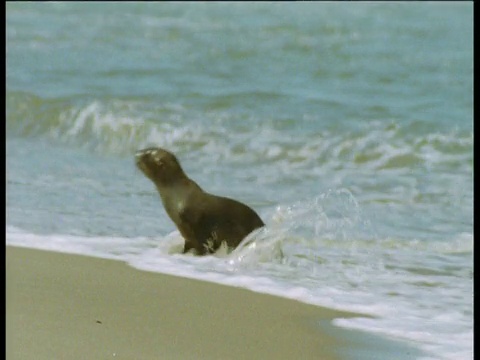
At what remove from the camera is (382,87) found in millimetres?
12492

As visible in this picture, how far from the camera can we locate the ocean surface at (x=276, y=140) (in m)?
5.99

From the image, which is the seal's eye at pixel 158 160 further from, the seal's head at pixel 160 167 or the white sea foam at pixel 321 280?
the white sea foam at pixel 321 280

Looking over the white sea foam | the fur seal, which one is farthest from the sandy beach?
the fur seal

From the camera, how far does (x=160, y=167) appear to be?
6555mm

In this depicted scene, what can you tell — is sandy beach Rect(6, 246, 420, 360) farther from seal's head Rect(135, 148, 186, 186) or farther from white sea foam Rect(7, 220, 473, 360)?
seal's head Rect(135, 148, 186, 186)

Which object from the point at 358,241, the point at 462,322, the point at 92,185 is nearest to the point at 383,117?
the point at 92,185

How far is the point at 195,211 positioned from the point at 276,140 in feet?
12.1

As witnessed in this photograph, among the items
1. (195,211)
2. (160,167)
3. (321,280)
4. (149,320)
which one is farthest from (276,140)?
(149,320)

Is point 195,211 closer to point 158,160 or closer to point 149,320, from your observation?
point 158,160

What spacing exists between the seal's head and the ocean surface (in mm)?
272

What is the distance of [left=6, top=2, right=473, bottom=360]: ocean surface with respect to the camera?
19.6 feet

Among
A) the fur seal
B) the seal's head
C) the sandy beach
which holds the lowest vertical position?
the sandy beach

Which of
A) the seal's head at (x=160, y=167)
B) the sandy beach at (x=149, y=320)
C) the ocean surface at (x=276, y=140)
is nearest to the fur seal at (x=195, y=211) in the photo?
the seal's head at (x=160, y=167)
